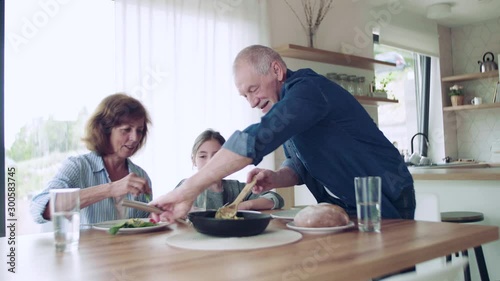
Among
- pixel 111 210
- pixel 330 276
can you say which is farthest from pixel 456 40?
pixel 330 276

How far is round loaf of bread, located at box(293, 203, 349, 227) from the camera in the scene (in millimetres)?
1240

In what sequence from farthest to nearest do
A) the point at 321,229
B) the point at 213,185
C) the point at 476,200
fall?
the point at 476,200 < the point at 213,185 < the point at 321,229

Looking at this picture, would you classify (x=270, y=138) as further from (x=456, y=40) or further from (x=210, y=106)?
(x=456, y=40)

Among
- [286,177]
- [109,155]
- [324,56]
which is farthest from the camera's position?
[324,56]

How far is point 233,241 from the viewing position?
1.11 metres

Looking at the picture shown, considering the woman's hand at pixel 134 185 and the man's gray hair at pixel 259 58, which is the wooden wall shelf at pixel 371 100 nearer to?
the man's gray hair at pixel 259 58

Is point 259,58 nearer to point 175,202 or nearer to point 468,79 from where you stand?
point 175,202

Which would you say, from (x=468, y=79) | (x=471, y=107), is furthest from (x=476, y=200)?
(x=468, y=79)

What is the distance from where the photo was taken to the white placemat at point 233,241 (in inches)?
40.9

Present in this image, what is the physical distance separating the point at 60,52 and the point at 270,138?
1.66 m

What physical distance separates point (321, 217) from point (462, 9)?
467 cm

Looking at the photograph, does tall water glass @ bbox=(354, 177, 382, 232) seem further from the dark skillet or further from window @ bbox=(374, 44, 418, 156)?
window @ bbox=(374, 44, 418, 156)

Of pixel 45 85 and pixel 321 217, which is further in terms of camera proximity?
pixel 45 85

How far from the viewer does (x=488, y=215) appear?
275cm
